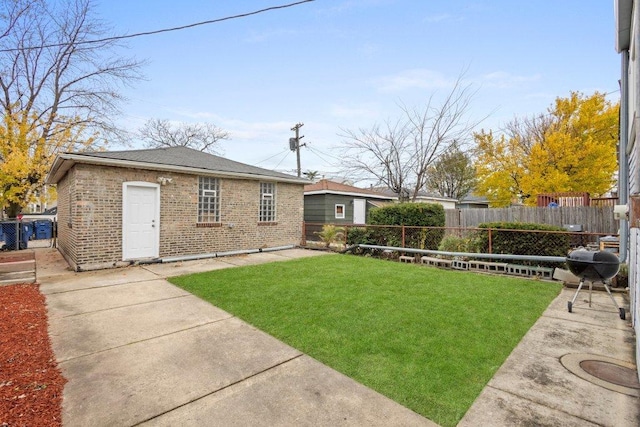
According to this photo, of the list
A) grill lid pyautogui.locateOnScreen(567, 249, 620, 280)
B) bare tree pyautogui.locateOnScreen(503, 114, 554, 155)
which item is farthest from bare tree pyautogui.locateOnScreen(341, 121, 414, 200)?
bare tree pyautogui.locateOnScreen(503, 114, 554, 155)

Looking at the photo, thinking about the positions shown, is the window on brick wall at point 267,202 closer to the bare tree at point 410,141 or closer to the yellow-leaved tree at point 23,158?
the bare tree at point 410,141

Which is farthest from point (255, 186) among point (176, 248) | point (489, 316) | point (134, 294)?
point (489, 316)

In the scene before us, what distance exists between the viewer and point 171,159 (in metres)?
9.17

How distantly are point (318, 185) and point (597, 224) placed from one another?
39.3 feet

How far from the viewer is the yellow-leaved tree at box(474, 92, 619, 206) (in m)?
15.0

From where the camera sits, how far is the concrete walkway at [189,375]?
2.25 metres

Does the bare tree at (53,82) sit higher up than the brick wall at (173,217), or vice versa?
the bare tree at (53,82)

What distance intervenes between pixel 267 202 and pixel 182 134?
21265 mm

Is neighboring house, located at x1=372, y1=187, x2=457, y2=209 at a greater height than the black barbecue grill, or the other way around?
neighboring house, located at x1=372, y1=187, x2=457, y2=209

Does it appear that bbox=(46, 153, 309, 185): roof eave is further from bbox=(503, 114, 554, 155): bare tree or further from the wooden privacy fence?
bbox=(503, 114, 554, 155): bare tree

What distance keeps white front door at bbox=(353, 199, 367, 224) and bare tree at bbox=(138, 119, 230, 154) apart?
57.1ft

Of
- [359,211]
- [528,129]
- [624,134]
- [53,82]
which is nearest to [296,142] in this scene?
[359,211]

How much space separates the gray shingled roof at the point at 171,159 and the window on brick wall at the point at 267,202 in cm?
47

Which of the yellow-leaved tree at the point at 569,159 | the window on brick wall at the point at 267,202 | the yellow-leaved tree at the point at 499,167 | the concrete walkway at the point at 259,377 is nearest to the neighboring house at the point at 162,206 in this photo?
the window on brick wall at the point at 267,202
